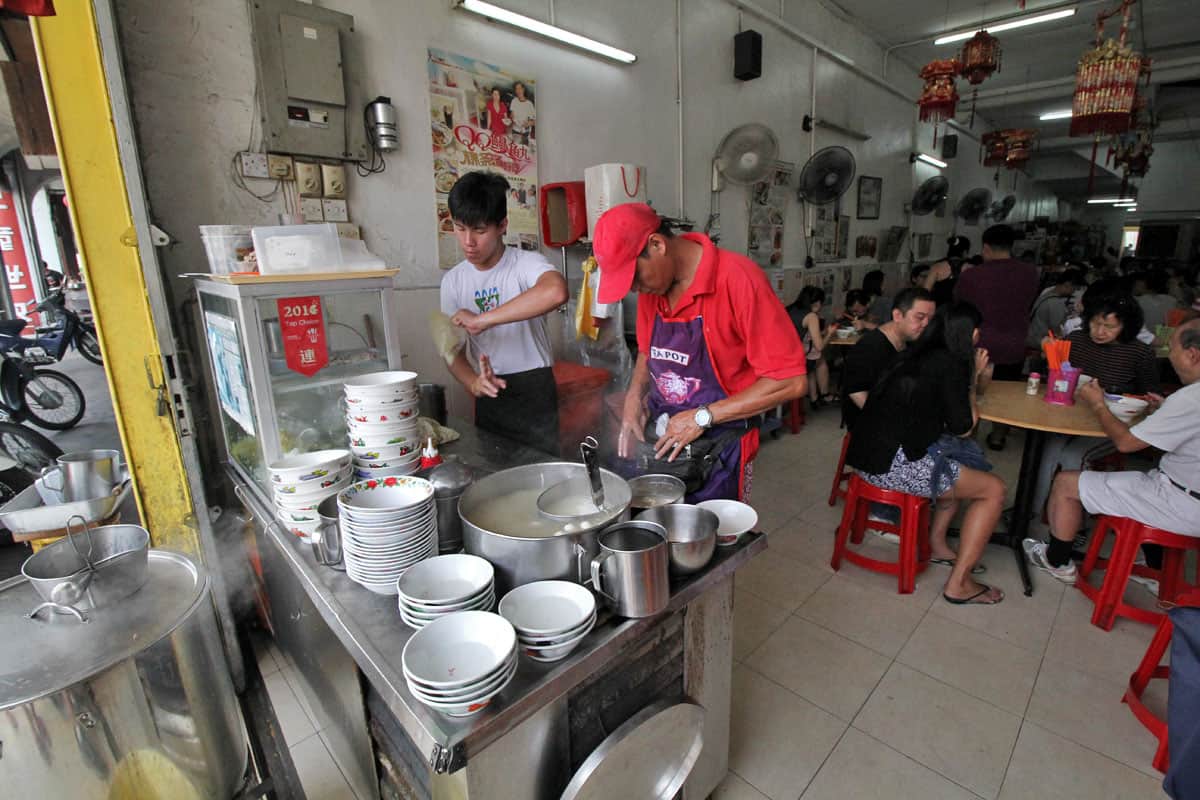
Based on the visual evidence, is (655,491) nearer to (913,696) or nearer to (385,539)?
(385,539)

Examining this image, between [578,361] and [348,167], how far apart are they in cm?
192

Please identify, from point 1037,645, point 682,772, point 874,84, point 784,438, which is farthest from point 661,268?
point 874,84

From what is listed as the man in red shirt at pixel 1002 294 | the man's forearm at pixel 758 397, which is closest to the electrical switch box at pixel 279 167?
the man's forearm at pixel 758 397

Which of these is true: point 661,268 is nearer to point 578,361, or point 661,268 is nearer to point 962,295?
point 578,361

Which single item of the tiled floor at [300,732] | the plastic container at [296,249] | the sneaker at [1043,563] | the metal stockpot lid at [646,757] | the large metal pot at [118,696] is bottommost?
the tiled floor at [300,732]

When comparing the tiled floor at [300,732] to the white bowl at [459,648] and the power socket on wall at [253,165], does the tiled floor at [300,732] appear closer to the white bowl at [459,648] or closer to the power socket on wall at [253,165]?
the white bowl at [459,648]

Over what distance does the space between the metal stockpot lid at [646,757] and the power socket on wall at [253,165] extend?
2709mm

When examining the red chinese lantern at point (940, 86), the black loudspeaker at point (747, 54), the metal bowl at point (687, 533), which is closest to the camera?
the metal bowl at point (687, 533)

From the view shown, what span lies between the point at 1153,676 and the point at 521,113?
4.10m

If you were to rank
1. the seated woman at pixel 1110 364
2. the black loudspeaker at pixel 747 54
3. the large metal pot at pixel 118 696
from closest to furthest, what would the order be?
1. the large metal pot at pixel 118 696
2. the seated woman at pixel 1110 364
3. the black loudspeaker at pixel 747 54

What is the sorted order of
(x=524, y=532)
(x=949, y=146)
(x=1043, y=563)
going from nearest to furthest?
1. (x=524, y=532)
2. (x=1043, y=563)
3. (x=949, y=146)

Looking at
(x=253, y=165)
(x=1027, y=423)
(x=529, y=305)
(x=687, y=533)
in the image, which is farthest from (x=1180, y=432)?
(x=253, y=165)

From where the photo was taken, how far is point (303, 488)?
1467mm

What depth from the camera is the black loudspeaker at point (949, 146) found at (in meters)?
9.48
